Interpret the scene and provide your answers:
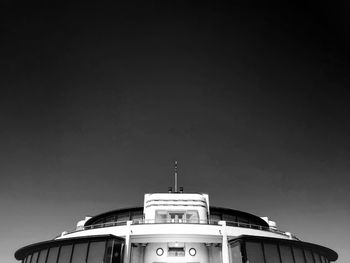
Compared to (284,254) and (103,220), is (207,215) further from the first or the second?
(103,220)

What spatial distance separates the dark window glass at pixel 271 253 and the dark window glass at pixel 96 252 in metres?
14.6

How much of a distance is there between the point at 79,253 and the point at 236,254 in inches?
563

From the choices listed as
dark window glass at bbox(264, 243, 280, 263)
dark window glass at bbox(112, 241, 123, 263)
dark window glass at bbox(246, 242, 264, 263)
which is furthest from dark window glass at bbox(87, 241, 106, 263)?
dark window glass at bbox(264, 243, 280, 263)

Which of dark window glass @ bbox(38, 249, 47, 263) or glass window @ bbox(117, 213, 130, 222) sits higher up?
glass window @ bbox(117, 213, 130, 222)

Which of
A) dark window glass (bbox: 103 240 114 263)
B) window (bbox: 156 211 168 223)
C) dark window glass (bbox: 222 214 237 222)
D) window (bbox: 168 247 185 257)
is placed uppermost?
dark window glass (bbox: 222 214 237 222)

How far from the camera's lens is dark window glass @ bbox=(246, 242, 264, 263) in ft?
87.1

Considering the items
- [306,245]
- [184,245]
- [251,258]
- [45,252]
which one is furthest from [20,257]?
[306,245]

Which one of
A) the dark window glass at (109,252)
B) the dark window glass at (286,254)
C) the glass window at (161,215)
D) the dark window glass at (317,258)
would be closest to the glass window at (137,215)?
the glass window at (161,215)

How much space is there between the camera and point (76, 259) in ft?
90.0

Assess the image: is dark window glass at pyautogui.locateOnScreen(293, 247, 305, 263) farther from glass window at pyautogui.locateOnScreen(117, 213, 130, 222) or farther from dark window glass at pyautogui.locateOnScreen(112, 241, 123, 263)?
glass window at pyautogui.locateOnScreen(117, 213, 130, 222)

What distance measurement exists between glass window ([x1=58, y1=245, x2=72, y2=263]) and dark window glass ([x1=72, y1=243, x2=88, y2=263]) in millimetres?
598

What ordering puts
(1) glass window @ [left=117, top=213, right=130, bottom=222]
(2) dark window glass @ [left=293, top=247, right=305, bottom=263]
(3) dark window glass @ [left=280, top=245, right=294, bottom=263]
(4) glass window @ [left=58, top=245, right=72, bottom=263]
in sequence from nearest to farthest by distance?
(4) glass window @ [left=58, top=245, right=72, bottom=263]
(3) dark window glass @ [left=280, top=245, right=294, bottom=263]
(2) dark window glass @ [left=293, top=247, right=305, bottom=263]
(1) glass window @ [left=117, top=213, right=130, bottom=222]

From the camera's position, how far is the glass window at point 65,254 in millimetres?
28000

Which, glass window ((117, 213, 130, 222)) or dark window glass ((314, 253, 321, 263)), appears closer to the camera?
dark window glass ((314, 253, 321, 263))
